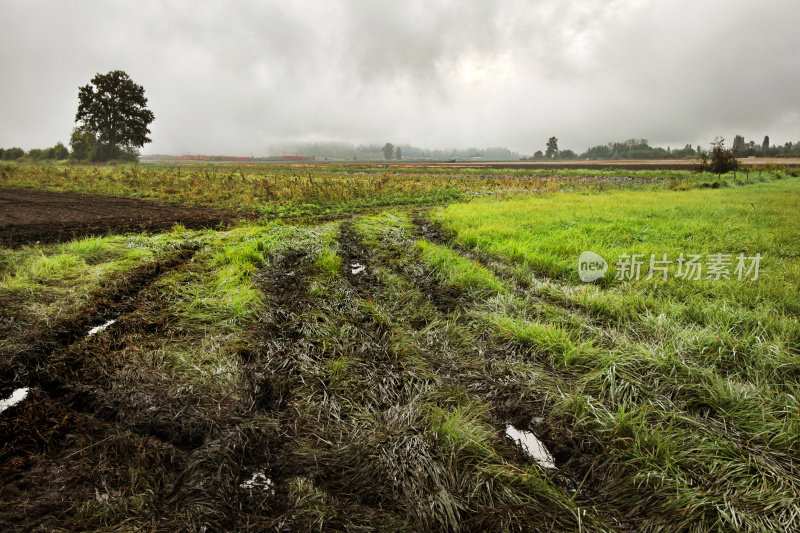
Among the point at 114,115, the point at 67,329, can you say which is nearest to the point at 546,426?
the point at 67,329

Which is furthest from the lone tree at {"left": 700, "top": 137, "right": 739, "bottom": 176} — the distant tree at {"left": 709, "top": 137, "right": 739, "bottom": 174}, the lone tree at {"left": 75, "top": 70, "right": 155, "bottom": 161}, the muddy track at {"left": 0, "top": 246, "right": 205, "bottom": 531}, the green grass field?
the lone tree at {"left": 75, "top": 70, "right": 155, "bottom": 161}

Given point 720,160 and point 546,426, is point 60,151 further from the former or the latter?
point 720,160

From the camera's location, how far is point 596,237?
24.1ft

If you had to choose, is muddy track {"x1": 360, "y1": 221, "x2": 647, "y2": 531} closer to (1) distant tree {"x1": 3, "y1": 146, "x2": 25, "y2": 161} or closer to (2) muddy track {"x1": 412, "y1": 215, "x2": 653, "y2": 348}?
(2) muddy track {"x1": 412, "y1": 215, "x2": 653, "y2": 348}

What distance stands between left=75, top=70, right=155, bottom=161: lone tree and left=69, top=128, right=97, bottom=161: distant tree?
252 millimetres

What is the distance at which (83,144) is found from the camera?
51562 mm

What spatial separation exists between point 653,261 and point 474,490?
573cm

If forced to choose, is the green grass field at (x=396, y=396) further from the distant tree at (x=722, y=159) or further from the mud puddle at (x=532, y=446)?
the distant tree at (x=722, y=159)

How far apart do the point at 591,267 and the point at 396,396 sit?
15.2 feet

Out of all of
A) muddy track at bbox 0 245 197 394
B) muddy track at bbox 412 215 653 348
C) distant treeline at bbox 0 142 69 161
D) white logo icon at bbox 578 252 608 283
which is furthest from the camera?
distant treeline at bbox 0 142 69 161

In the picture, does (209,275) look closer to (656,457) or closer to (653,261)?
(656,457)

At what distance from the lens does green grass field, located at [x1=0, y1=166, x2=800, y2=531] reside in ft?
5.95

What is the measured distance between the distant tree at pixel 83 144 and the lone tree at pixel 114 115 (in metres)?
0.25

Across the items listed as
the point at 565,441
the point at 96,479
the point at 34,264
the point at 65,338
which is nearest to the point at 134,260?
the point at 34,264
